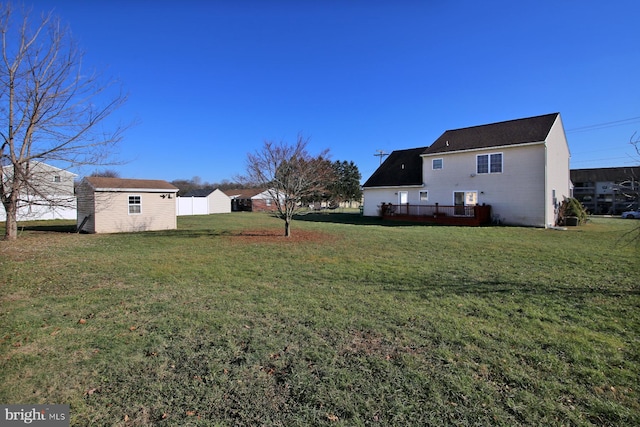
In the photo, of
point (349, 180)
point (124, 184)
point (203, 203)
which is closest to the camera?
point (124, 184)

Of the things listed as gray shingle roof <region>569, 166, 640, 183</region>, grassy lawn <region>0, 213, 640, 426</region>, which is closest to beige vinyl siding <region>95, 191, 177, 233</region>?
grassy lawn <region>0, 213, 640, 426</region>

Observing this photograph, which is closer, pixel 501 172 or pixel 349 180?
pixel 501 172

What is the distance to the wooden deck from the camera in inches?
770

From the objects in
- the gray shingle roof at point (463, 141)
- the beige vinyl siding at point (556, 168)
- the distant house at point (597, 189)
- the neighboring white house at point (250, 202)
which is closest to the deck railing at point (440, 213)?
the gray shingle roof at point (463, 141)

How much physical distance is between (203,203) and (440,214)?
32.1 metres

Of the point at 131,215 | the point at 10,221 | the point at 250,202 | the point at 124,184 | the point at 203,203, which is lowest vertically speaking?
the point at 10,221

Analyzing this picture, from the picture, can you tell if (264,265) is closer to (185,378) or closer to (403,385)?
Answer: (185,378)

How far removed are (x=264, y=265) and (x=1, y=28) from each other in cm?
1288

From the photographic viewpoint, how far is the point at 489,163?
20.3 meters

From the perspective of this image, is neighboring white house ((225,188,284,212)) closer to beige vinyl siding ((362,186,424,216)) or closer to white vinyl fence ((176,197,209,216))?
white vinyl fence ((176,197,209,216))

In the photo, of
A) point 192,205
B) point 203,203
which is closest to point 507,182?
point 192,205

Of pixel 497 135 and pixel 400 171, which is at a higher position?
pixel 497 135

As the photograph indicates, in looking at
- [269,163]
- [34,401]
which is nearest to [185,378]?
[34,401]

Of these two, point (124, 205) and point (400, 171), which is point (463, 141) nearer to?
point (400, 171)
